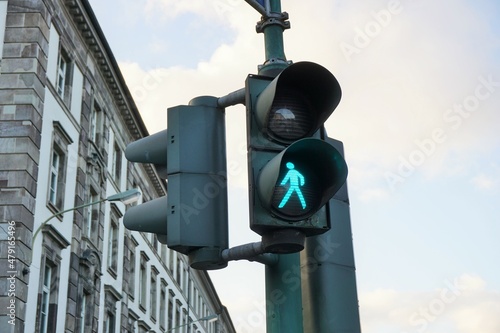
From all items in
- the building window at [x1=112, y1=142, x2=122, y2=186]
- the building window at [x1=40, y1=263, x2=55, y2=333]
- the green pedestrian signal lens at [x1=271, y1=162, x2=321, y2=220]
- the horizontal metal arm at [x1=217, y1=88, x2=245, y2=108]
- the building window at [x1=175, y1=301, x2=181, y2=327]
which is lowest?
the green pedestrian signal lens at [x1=271, y1=162, x2=321, y2=220]

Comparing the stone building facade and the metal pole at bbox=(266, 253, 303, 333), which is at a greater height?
the stone building facade

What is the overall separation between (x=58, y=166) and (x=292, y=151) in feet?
72.7

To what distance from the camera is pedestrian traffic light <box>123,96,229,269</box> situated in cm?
373

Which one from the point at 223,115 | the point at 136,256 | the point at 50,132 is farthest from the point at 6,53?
the point at 223,115

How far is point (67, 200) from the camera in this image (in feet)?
80.5

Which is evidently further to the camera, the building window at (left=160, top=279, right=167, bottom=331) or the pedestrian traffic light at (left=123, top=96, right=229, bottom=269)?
the building window at (left=160, top=279, right=167, bottom=331)

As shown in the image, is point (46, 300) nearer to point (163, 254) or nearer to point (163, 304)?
point (163, 304)

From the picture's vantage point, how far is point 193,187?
3811 millimetres

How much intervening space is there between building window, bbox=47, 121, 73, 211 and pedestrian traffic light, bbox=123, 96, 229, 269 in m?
19.6

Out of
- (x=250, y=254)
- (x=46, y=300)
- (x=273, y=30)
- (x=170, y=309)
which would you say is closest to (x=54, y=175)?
(x=46, y=300)

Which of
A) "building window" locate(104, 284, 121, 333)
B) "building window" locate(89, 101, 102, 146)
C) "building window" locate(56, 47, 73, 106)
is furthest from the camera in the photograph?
"building window" locate(104, 284, 121, 333)

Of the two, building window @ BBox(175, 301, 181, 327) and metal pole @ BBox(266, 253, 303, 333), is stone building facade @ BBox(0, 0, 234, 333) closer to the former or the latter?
building window @ BBox(175, 301, 181, 327)

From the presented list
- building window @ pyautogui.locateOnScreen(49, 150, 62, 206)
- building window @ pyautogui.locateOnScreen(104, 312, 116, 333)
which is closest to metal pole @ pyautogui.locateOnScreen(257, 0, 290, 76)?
building window @ pyautogui.locateOnScreen(49, 150, 62, 206)

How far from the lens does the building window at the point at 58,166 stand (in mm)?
23375
